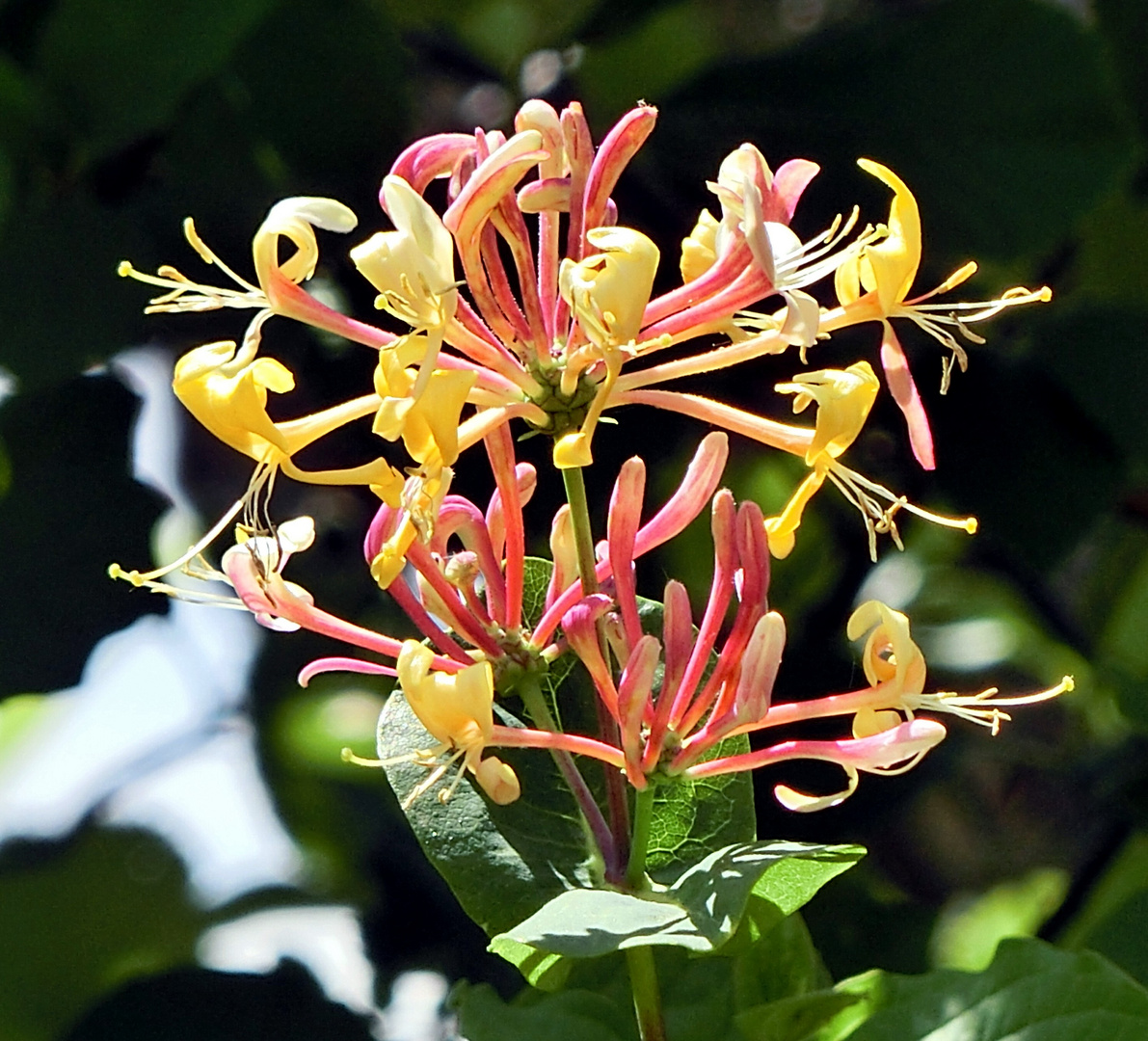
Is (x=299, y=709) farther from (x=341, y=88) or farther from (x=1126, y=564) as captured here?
(x=1126, y=564)

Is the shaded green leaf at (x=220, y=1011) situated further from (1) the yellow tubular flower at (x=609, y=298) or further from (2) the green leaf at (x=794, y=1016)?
(1) the yellow tubular flower at (x=609, y=298)

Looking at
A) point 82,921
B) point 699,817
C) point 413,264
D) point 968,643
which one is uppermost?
point 413,264

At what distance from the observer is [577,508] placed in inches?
17.8

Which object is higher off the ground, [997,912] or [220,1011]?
[220,1011]

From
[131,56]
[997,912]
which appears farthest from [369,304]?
[997,912]

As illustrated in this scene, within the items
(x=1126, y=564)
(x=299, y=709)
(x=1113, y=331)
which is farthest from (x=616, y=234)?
(x=1126, y=564)

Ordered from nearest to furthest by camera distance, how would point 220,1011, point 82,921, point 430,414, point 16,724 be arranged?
point 430,414, point 220,1011, point 82,921, point 16,724

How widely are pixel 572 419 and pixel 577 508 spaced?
0.03 metres

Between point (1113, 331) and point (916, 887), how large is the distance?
2.12ft

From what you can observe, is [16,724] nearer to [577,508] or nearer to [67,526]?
[67,526]

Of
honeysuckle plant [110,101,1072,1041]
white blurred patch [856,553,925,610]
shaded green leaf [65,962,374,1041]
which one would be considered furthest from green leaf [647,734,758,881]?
A: white blurred patch [856,553,925,610]

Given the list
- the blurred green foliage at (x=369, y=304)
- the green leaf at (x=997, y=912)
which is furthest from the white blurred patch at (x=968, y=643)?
the green leaf at (x=997, y=912)

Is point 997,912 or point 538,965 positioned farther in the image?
point 997,912

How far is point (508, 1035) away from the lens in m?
0.50
